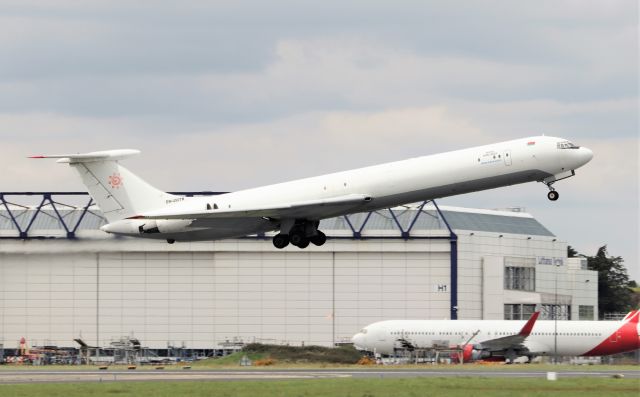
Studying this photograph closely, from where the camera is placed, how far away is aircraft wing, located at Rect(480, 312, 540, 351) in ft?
257

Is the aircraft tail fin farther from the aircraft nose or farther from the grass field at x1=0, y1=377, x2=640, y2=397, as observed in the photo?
the aircraft nose

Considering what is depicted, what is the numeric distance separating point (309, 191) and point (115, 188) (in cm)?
1219

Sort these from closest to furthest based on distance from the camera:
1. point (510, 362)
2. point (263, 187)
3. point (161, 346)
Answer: point (263, 187)
point (510, 362)
point (161, 346)

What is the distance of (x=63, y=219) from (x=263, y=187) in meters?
50.5

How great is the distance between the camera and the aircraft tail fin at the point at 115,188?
66.1 meters

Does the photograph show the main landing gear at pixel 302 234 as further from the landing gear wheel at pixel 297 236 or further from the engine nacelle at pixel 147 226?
the engine nacelle at pixel 147 226

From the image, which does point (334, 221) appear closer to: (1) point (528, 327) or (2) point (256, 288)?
(2) point (256, 288)

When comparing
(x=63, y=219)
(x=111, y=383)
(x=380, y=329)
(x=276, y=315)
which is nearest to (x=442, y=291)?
(x=276, y=315)

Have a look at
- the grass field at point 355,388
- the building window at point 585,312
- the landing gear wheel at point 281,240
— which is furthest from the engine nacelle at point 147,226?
the building window at point 585,312

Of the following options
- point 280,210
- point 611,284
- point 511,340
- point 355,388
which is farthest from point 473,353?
point 611,284

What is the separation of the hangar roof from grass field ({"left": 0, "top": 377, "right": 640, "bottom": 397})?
53.5 meters

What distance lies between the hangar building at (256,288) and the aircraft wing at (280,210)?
144 ft

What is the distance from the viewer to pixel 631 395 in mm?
46344

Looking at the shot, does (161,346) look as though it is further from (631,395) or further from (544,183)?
(631,395)
